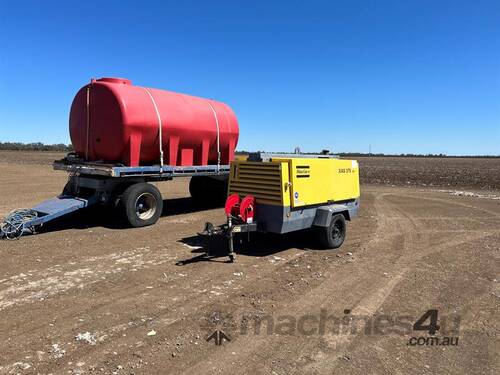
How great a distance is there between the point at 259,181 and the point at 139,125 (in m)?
3.71

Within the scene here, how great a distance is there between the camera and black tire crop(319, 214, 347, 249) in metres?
7.84

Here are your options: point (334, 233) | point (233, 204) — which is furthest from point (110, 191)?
point (334, 233)

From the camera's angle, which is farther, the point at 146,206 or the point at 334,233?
the point at 146,206

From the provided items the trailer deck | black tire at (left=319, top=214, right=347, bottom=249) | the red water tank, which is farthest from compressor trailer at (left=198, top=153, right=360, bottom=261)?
the red water tank

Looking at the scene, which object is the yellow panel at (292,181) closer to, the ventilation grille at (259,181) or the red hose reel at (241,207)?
the ventilation grille at (259,181)

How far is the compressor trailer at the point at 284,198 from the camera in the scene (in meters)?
7.12

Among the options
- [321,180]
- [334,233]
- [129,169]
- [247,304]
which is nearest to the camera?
[247,304]

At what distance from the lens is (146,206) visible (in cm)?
1023

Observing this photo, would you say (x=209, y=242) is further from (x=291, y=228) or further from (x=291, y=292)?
(x=291, y=292)

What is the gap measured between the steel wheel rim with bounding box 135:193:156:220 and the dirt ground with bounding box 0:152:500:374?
911 mm

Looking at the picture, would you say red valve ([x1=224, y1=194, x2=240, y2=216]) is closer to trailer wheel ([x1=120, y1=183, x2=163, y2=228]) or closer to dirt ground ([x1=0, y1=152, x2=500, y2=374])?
dirt ground ([x1=0, y1=152, x2=500, y2=374])

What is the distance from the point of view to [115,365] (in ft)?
12.0

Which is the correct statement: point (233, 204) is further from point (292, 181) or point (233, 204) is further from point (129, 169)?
point (129, 169)

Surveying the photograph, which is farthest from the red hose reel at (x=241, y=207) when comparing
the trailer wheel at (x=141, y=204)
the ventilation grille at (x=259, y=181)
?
the trailer wheel at (x=141, y=204)
